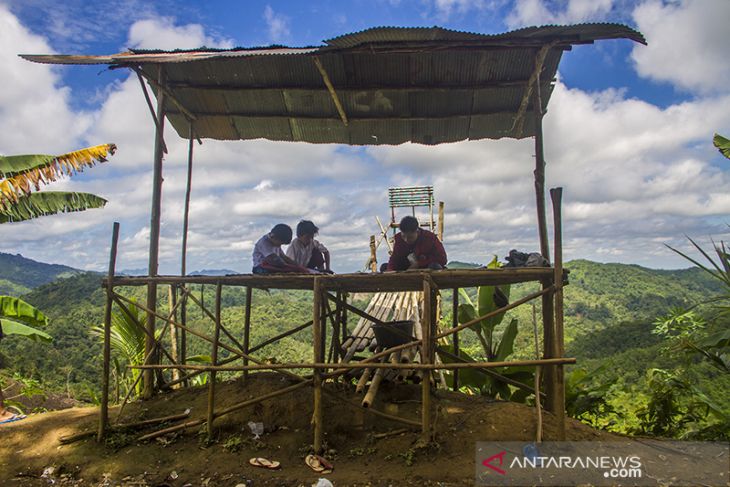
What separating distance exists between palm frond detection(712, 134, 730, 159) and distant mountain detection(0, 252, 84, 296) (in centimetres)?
6732

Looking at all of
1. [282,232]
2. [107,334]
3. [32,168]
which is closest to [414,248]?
[282,232]

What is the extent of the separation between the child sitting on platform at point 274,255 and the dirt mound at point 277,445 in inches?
74.5

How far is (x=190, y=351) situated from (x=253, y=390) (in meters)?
24.3

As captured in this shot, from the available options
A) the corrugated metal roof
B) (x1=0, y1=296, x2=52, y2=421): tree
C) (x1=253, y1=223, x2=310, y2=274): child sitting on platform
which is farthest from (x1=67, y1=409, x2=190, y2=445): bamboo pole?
the corrugated metal roof

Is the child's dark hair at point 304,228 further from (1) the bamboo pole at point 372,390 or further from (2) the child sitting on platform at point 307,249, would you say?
(1) the bamboo pole at point 372,390

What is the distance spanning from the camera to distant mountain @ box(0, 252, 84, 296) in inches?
2443

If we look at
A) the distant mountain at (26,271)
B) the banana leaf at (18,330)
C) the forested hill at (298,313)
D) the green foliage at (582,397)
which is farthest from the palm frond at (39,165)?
the distant mountain at (26,271)

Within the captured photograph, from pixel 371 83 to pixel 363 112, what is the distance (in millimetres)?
717

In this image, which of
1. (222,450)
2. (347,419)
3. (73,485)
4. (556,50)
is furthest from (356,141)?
(73,485)

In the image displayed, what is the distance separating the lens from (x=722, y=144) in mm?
6473

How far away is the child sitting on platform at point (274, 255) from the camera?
5977mm

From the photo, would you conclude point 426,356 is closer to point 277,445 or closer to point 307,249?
point 277,445

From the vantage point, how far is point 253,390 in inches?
266

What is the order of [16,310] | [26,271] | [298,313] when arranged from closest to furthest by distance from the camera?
1. [16,310]
2. [298,313]
3. [26,271]
